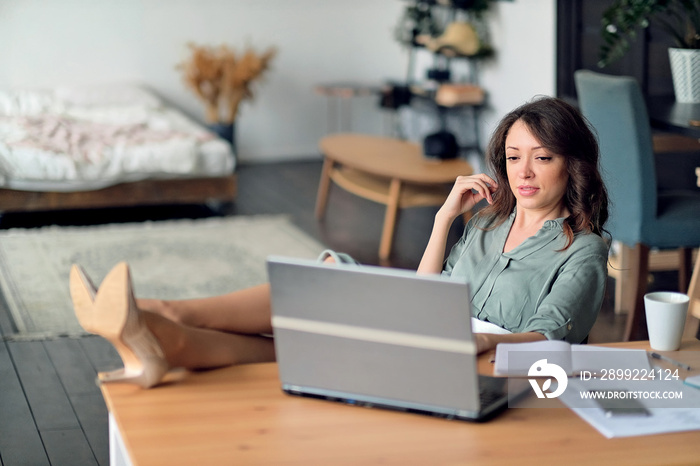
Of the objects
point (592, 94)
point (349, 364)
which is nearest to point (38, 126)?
point (592, 94)

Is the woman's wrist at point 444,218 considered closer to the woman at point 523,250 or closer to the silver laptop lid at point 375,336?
the woman at point 523,250

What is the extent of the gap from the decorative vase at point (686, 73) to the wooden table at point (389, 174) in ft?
3.50

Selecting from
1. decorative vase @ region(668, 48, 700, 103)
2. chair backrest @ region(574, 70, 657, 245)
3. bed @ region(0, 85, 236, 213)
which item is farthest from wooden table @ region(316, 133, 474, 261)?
chair backrest @ region(574, 70, 657, 245)

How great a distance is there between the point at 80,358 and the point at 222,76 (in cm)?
357

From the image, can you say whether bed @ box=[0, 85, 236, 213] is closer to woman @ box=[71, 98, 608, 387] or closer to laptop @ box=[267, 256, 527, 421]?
woman @ box=[71, 98, 608, 387]

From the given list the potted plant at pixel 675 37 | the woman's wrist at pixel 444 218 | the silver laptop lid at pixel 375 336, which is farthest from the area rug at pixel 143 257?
the silver laptop lid at pixel 375 336

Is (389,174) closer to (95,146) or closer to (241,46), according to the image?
(95,146)

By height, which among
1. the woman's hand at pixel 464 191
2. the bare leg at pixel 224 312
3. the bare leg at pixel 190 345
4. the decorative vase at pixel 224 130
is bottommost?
the decorative vase at pixel 224 130

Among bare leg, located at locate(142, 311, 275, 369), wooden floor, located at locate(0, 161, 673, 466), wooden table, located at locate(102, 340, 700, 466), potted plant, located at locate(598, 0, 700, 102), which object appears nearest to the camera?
wooden table, located at locate(102, 340, 700, 466)

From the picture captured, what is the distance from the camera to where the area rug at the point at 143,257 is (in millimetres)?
3420

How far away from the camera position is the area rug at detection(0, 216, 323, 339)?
3420 mm

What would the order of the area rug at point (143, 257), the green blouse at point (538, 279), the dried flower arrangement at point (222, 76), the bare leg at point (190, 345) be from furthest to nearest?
the dried flower arrangement at point (222, 76) → the area rug at point (143, 257) → the green blouse at point (538, 279) → the bare leg at point (190, 345)

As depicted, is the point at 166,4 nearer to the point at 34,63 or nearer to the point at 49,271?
the point at 34,63

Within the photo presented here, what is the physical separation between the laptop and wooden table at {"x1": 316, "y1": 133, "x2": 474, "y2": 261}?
9.31ft
